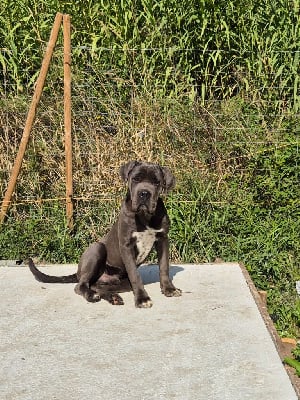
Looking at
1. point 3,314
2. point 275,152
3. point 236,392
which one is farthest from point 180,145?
point 236,392

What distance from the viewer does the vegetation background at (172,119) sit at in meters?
7.18

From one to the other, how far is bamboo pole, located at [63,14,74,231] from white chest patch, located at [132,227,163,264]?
6.56 feet

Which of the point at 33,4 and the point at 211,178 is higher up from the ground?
the point at 33,4

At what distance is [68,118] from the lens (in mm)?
7301

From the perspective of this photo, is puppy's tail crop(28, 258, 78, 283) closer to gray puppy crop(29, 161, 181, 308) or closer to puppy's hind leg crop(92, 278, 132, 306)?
gray puppy crop(29, 161, 181, 308)

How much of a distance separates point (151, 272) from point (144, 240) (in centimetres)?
99

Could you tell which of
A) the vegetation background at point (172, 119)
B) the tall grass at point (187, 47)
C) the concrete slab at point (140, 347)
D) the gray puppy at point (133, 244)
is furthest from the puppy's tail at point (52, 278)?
the tall grass at point (187, 47)

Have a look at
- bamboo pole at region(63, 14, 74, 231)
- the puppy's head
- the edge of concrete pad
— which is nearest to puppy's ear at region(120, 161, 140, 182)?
the puppy's head

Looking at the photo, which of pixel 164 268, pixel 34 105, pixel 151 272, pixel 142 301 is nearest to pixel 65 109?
pixel 34 105

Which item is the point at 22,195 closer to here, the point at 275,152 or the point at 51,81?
the point at 51,81

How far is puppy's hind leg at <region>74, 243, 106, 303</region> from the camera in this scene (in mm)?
5414

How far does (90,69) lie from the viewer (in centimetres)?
804

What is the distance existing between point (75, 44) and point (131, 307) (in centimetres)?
405

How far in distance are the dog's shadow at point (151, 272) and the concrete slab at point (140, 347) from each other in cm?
Result: 15
